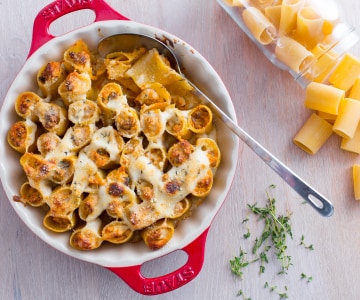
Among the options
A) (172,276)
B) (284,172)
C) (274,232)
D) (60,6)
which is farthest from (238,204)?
(60,6)

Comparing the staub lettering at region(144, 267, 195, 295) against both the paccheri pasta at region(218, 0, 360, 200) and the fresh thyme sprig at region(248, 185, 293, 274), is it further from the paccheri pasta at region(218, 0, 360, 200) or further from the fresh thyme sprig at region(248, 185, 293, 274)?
the paccheri pasta at region(218, 0, 360, 200)

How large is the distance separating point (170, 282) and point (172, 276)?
0.06ft

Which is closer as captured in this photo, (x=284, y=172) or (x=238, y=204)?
(x=284, y=172)

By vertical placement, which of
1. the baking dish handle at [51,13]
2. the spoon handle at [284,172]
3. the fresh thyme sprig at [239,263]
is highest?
the baking dish handle at [51,13]

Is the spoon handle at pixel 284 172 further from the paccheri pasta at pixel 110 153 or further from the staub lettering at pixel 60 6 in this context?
the staub lettering at pixel 60 6

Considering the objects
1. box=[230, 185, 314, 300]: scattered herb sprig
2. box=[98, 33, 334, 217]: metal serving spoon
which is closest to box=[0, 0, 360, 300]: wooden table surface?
box=[230, 185, 314, 300]: scattered herb sprig

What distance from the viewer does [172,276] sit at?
172cm

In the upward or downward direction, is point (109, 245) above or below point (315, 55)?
below

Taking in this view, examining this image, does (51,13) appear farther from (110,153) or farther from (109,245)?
(109,245)

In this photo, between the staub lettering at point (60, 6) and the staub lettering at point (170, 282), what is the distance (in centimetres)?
90

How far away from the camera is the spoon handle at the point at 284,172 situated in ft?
5.58

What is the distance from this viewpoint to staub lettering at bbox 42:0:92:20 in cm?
175

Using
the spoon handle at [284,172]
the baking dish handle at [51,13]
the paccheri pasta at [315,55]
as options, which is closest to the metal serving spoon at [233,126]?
the spoon handle at [284,172]

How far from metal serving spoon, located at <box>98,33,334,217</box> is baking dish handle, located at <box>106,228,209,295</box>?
0.30 metres
